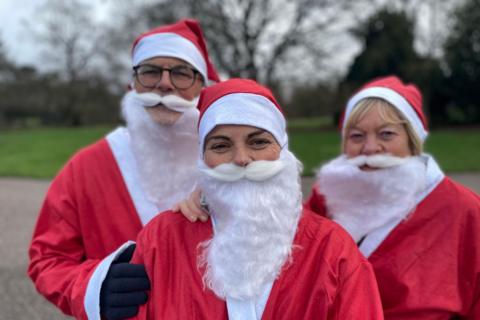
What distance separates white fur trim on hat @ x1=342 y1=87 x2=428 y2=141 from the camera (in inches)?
103

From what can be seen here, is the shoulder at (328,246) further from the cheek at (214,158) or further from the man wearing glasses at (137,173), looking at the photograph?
the man wearing glasses at (137,173)

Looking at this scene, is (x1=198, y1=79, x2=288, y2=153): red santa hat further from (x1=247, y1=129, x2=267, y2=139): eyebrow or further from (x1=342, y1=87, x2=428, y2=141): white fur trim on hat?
(x1=342, y1=87, x2=428, y2=141): white fur trim on hat

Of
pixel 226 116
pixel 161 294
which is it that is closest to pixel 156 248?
pixel 161 294

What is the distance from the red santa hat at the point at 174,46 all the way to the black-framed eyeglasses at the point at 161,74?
0.05m

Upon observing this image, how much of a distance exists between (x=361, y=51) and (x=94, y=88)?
2259cm

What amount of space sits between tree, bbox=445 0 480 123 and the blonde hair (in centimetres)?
2419

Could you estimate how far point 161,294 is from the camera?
1.96 m

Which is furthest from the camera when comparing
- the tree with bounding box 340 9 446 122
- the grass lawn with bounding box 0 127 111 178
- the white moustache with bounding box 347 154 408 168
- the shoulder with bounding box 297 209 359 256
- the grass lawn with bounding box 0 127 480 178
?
the tree with bounding box 340 9 446 122

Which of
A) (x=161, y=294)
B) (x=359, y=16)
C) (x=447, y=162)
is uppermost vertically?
(x=359, y=16)

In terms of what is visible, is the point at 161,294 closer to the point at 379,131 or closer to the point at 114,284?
the point at 114,284

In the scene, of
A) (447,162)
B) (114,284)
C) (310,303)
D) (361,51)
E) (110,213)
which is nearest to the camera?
(310,303)

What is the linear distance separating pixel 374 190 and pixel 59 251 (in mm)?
1648

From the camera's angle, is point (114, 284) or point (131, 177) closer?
point (114, 284)

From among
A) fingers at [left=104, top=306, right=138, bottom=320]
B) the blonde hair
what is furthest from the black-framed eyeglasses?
fingers at [left=104, top=306, right=138, bottom=320]
